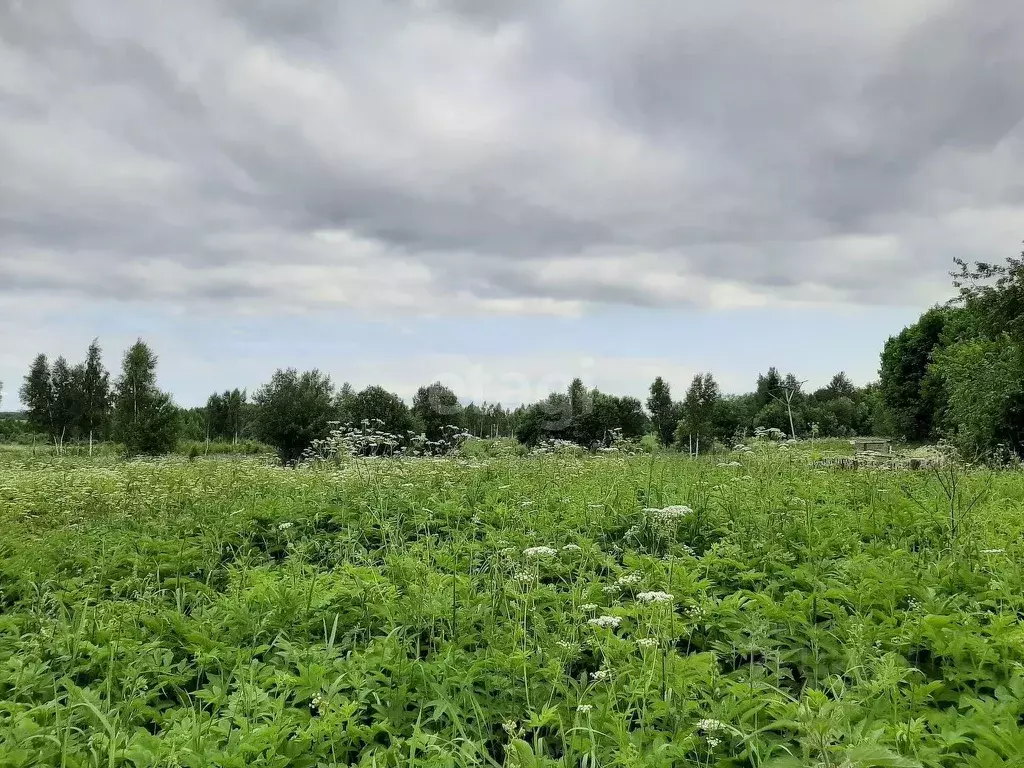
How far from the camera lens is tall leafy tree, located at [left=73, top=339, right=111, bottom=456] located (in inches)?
1821

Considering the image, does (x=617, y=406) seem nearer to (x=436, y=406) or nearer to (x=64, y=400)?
(x=436, y=406)

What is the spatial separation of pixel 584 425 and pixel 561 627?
5763 cm

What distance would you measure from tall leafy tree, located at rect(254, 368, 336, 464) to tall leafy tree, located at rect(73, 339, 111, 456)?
1508 centimetres

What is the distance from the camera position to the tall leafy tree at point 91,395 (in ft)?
152

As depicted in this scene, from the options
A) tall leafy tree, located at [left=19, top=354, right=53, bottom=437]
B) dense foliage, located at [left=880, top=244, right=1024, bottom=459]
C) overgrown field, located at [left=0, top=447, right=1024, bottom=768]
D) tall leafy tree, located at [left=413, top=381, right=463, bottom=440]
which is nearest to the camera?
overgrown field, located at [left=0, top=447, right=1024, bottom=768]

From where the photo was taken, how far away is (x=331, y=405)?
43438 millimetres

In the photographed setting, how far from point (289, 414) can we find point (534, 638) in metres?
39.0

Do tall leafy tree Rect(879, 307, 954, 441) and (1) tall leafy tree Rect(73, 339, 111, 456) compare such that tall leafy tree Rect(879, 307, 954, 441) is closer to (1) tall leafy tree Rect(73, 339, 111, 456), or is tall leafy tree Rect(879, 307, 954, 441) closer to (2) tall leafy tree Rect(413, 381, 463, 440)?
(2) tall leafy tree Rect(413, 381, 463, 440)

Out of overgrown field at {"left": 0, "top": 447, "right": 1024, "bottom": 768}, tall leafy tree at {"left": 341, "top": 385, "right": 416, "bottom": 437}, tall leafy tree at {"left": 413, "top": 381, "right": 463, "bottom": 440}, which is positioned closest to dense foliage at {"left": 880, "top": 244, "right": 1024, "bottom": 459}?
overgrown field at {"left": 0, "top": 447, "right": 1024, "bottom": 768}

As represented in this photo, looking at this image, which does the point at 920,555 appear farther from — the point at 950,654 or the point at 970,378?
the point at 970,378

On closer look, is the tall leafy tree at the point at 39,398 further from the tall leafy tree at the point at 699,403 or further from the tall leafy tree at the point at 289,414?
the tall leafy tree at the point at 699,403

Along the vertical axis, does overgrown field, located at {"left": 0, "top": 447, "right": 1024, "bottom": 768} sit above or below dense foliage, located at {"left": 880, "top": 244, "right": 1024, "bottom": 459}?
below

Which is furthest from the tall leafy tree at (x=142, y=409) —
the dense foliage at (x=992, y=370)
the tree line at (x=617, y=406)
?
the dense foliage at (x=992, y=370)

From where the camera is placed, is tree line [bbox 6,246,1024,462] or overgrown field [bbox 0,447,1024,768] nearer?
overgrown field [bbox 0,447,1024,768]
